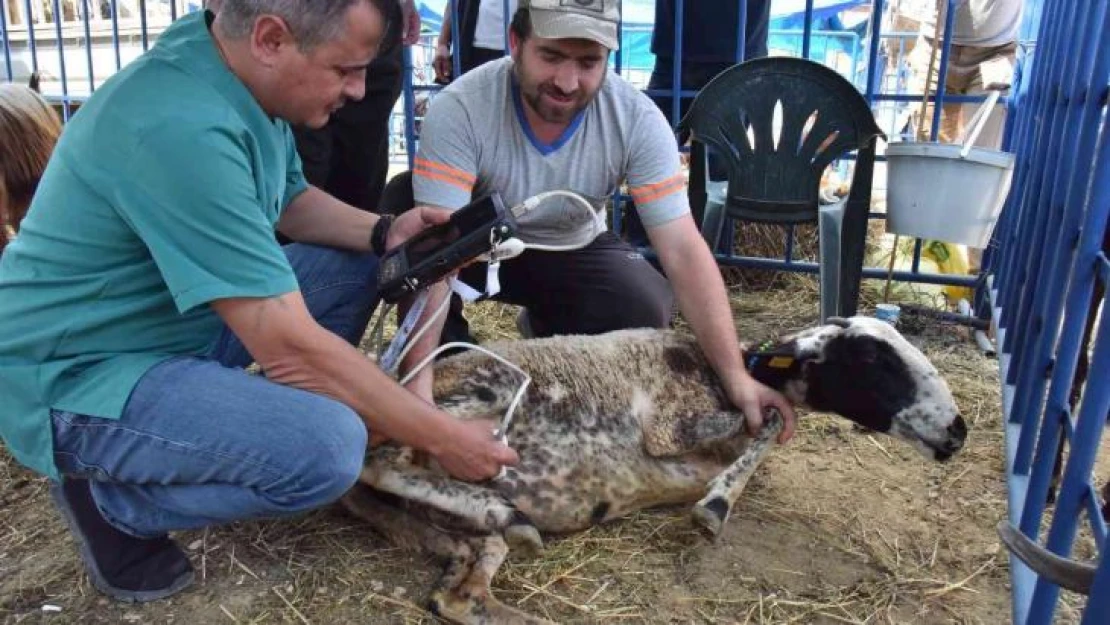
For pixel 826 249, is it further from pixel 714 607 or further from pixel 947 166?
pixel 714 607

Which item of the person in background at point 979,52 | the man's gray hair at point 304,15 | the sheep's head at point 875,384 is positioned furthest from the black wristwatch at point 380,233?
the person in background at point 979,52

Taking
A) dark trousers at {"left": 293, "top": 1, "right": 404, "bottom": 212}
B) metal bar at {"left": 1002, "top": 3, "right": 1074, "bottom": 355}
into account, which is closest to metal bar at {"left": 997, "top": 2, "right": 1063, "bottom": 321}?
metal bar at {"left": 1002, "top": 3, "right": 1074, "bottom": 355}

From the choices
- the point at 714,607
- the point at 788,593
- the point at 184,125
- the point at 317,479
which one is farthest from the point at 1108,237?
the point at 184,125

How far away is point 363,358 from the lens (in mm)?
2213

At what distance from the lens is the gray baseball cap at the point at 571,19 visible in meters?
2.82

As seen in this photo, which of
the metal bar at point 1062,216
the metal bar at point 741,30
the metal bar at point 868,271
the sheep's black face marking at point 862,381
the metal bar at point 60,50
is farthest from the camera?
the metal bar at point 60,50

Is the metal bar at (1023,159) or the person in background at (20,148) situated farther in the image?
the metal bar at (1023,159)

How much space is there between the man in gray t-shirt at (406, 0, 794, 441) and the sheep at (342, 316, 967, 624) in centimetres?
15

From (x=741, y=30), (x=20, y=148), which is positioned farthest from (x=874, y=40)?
(x=20, y=148)

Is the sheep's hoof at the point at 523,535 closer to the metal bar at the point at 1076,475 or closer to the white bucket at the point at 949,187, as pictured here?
the metal bar at the point at 1076,475

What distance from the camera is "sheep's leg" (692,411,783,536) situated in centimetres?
262

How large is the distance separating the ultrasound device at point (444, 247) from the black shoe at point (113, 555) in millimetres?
991

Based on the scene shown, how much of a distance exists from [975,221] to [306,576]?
3373mm

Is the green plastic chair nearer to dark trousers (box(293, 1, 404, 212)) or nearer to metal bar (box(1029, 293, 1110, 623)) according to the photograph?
dark trousers (box(293, 1, 404, 212))
